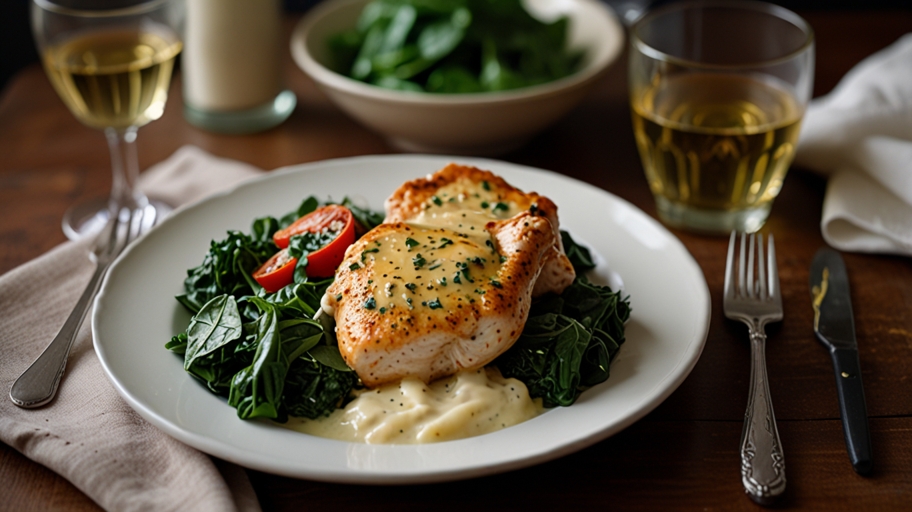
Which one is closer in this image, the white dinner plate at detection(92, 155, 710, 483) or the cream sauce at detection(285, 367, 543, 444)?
the white dinner plate at detection(92, 155, 710, 483)

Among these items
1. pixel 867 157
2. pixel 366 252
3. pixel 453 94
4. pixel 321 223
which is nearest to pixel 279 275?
pixel 321 223

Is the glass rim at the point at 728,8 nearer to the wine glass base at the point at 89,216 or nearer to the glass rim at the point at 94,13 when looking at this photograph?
the glass rim at the point at 94,13

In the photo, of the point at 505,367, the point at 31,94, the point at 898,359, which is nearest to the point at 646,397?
the point at 505,367

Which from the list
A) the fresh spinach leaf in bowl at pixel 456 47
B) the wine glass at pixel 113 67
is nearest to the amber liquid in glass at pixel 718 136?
the fresh spinach leaf in bowl at pixel 456 47

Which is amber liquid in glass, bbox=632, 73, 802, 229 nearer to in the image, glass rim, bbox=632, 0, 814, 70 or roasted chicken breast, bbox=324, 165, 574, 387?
glass rim, bbox=632, 0, 814, 70

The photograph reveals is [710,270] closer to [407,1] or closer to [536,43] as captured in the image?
[536,43]

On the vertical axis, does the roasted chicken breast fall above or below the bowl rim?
above

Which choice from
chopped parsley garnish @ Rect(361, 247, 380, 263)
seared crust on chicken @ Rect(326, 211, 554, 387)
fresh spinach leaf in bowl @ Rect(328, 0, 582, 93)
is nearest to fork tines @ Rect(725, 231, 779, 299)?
seared crust on chicken @ Rect(326, 211, 554, 387)
